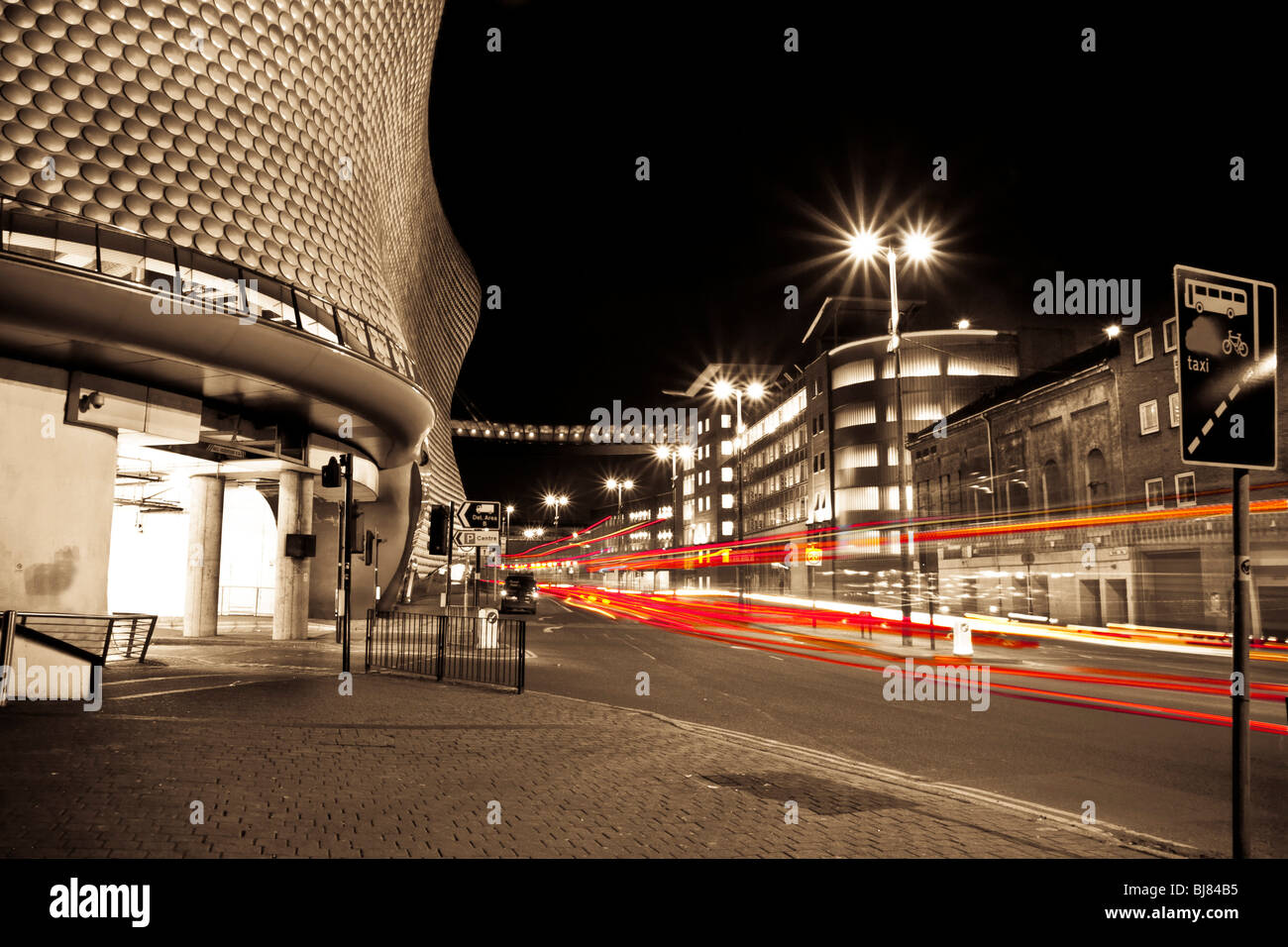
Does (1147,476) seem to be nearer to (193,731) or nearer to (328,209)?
(328,209)

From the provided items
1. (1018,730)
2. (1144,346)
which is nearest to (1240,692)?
(1018,730)

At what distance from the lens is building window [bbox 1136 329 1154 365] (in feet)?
105

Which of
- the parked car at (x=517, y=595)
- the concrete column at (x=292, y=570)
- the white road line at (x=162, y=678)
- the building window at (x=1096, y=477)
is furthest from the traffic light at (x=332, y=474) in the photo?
the building window at (x=1096, y=477)

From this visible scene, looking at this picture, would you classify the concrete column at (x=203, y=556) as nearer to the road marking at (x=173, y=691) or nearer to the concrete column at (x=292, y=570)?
the concrete column at (x=292, y=570)

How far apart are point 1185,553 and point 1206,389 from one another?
96.5ft

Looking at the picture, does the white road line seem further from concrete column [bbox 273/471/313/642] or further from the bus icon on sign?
the bus icon on sign

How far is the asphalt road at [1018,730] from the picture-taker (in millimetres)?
7059

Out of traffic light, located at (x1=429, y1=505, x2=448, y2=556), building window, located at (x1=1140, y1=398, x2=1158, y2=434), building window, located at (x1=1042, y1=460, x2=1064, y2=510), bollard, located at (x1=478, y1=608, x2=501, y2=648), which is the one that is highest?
building window, located at (x1=1140, y1=398, x2=1158, y2=434)

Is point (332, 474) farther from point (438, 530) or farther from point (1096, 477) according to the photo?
point (1096, 477)

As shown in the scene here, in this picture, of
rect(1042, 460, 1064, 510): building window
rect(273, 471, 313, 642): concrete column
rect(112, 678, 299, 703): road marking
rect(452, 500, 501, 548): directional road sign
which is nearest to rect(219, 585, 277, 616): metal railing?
rect(273, 471, 313, 642): concrete column

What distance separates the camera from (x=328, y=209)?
25750 millimetres

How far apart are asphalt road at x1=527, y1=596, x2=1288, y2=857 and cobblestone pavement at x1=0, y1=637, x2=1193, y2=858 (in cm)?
93

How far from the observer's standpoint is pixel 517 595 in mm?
43031

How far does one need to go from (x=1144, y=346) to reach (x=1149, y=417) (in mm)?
2726
